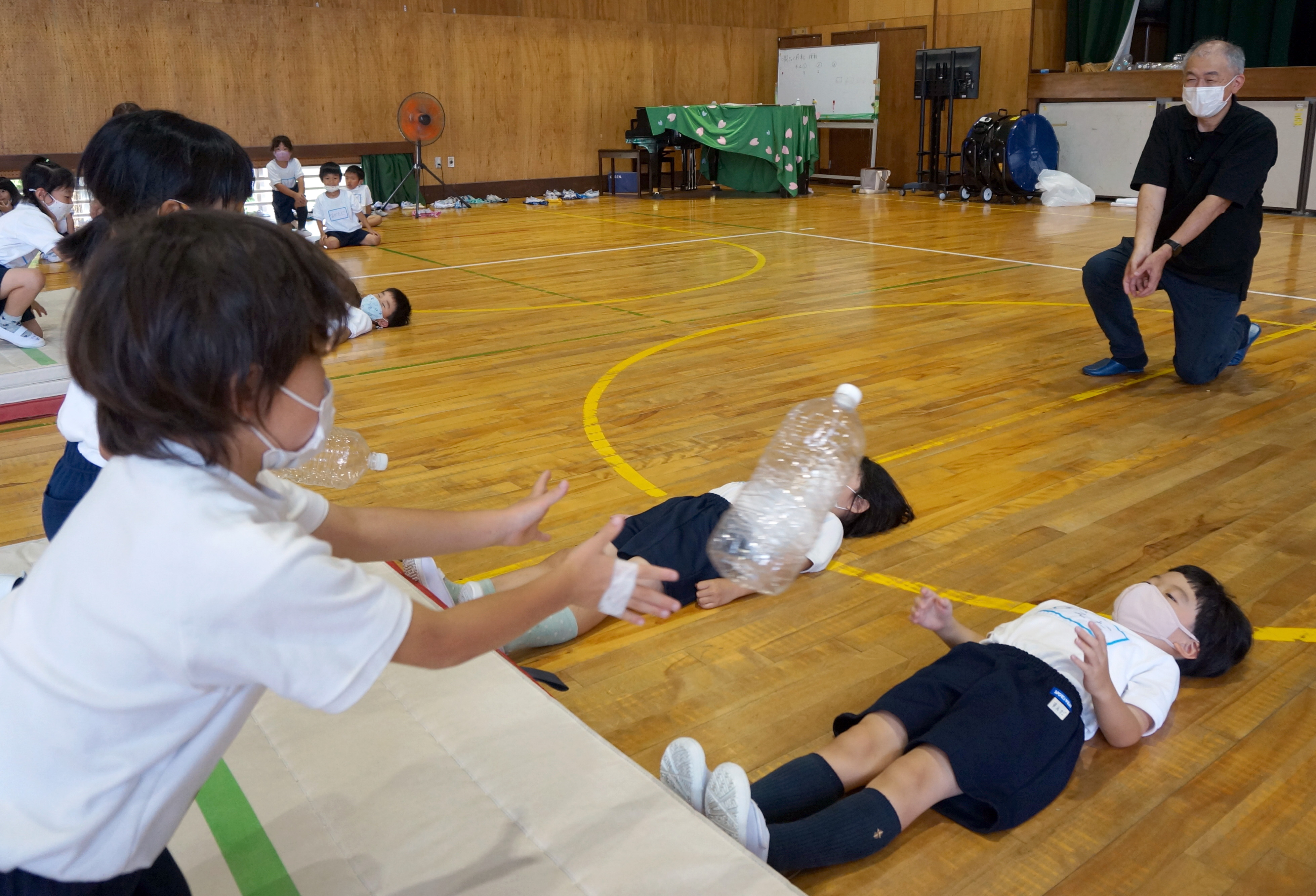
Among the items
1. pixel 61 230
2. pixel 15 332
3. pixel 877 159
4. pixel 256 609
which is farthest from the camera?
pixel 877 159

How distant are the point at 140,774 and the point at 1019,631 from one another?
1.43 metres

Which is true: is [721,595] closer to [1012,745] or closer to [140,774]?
[1012,745]

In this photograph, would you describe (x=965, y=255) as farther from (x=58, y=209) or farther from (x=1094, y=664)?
(x=1094, y=664)

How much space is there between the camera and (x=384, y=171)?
1134 centimetres

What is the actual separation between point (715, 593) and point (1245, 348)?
3.04m

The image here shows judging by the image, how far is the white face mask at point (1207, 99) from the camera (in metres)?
3.58

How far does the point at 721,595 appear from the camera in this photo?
88.3 inches

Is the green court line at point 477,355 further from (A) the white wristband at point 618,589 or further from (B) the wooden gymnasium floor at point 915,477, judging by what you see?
(A) the white wristband at point 618,589

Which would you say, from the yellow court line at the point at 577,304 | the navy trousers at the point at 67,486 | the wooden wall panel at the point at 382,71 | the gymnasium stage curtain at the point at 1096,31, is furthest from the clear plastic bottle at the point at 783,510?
the gymnasium stage curtain at the point at 1096,31

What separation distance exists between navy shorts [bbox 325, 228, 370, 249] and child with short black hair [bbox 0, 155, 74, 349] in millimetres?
2859

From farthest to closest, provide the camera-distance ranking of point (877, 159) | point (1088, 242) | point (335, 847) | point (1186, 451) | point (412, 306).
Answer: point (877, 159) < point (1088, 242) < point (412, 306) < point (1186, 451) < point (335, 847)

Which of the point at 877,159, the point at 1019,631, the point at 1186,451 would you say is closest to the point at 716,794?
the point at 1019,631

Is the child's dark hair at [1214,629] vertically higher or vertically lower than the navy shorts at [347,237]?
lower

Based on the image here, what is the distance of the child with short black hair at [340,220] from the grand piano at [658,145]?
4497 mm
